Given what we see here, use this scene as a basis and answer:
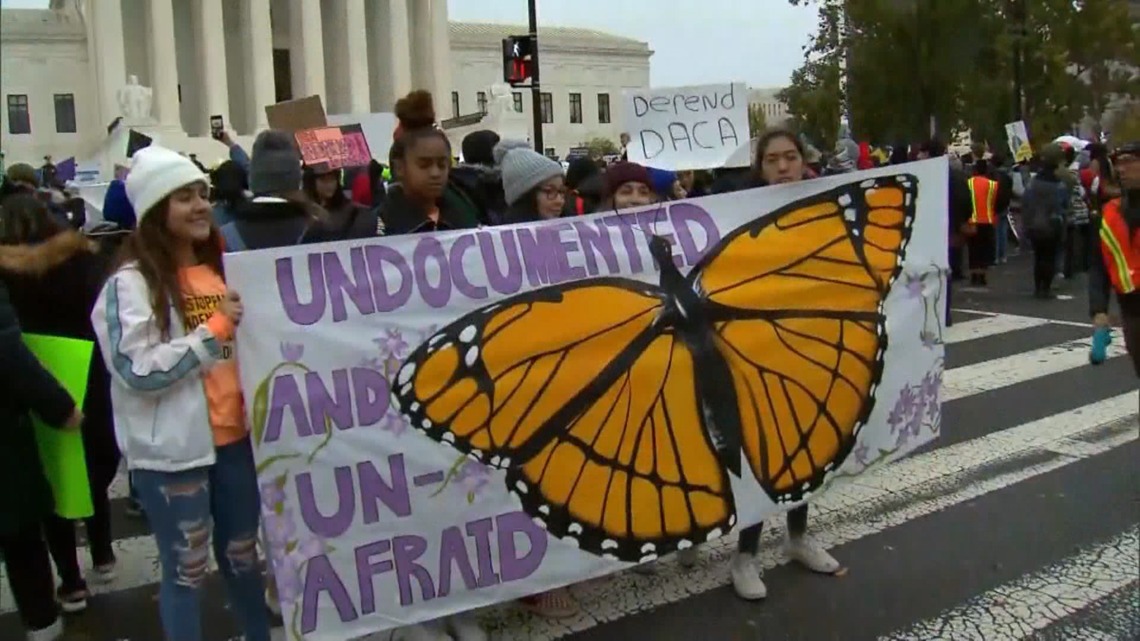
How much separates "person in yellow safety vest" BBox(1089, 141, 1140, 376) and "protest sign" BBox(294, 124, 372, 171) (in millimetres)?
4636

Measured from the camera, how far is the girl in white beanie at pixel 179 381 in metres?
3.34

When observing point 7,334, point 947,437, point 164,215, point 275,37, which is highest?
point 275,37

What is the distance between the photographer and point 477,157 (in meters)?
7.44

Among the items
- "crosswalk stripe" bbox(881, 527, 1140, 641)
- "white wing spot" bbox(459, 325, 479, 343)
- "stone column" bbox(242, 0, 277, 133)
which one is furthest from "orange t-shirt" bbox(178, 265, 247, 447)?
"stone column" bbox(242, 0, 277, 133)

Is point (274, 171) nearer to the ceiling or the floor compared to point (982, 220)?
nearer to the ceiling

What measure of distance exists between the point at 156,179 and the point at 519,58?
16.7 meters

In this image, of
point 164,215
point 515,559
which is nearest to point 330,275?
point 164,215

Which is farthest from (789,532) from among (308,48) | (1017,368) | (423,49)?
(423,49)

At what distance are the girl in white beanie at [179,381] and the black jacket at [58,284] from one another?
1.37m

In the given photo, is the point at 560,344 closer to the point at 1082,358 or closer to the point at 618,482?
the point at 618,482

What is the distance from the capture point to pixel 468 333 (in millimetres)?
3973

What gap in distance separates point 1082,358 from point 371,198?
6.13 metres

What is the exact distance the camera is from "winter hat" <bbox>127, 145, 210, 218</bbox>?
3453mm

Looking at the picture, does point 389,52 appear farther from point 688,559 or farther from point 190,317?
point 190,317
